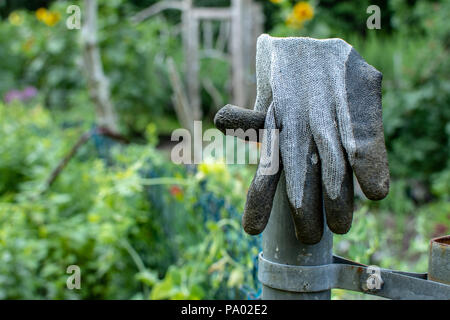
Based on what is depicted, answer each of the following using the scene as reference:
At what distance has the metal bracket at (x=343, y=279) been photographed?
82cm

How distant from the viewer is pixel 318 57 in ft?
2.71

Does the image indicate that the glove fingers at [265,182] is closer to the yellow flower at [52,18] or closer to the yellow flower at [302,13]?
the yellow flower at [302,13]

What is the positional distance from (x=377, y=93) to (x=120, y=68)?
803cm

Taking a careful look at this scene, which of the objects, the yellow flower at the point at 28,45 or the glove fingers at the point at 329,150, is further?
the yellow flower at the point at 28,45

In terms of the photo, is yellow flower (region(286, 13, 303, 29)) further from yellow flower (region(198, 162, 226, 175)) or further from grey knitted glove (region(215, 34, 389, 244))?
grey knitted glove (region(215, 34, 389, 244))

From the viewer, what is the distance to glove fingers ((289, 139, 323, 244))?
2.58 feet

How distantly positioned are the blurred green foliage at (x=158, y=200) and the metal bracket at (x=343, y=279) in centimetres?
46

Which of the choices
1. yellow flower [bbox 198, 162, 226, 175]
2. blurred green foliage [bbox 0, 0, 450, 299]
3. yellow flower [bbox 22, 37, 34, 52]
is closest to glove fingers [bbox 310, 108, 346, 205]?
blurred green foliage [bbox 0, 0, 450, 299]

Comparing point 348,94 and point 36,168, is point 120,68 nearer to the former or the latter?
point 36,168

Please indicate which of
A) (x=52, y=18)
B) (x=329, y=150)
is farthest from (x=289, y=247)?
(x=52, y=18)

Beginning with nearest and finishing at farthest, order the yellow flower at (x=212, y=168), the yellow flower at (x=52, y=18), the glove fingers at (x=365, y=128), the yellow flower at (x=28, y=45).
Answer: the glove fingers at (x=365, y=128) < the yellow flower at (x=212, y=168) < the yellow flower at (x=52, y=18) < the yellow flower at (x=28, y=45)

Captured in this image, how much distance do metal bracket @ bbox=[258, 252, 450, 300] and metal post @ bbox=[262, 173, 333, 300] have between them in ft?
0.04

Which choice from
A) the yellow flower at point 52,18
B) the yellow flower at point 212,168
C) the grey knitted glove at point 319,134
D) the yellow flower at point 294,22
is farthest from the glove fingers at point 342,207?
the yellow flower at point 52,18
